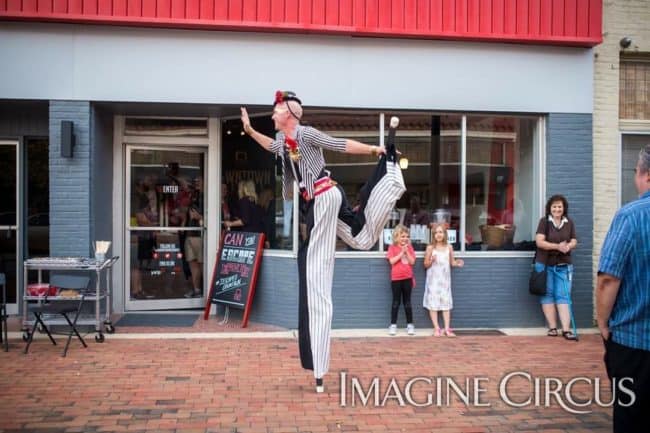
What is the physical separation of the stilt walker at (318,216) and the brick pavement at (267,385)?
658 millimetres

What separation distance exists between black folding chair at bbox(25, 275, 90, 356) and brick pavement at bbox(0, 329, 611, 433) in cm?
20

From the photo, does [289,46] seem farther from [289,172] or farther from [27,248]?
[27,248]

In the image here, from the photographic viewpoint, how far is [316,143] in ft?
18.8

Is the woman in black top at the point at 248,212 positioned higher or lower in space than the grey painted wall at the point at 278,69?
lower

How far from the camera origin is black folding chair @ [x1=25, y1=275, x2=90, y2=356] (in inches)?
293

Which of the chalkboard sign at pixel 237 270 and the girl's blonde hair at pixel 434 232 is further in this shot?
the chalkboard sign at pixel 237 270

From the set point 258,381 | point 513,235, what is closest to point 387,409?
point 258,381

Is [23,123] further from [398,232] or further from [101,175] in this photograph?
[398,232]

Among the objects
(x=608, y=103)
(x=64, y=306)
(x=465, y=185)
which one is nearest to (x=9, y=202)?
(x=64, y=306)

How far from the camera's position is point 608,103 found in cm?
943

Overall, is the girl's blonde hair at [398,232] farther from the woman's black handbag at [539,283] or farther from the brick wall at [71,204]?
the brick wall at [71,204]

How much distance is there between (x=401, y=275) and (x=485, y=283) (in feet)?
4.19

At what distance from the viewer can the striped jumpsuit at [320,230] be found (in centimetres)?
566

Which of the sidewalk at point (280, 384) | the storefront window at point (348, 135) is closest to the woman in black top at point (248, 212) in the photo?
the storefront window at point (348, 135)
